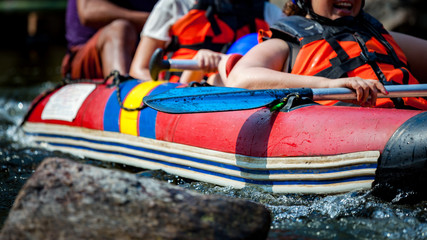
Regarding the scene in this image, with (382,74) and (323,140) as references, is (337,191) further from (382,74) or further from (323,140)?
(382,74)

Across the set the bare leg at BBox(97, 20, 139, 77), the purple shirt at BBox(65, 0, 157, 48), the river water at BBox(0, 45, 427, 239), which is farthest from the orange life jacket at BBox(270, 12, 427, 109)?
the purple shirt at BBox(65, 0, 157, 48)

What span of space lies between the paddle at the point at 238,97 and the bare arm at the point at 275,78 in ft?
0.14

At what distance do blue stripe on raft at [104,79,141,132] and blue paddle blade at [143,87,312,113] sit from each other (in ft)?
2.47

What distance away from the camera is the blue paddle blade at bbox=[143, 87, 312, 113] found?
7.43ft

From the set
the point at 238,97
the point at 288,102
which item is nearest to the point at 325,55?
the point at 288,102

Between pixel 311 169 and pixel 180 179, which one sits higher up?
pixel 311 169

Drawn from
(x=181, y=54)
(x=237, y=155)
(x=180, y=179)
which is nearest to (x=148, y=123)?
(x=180, y=179)

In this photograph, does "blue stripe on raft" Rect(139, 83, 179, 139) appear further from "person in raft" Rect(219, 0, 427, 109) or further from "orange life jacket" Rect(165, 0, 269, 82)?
"orange life jacket" Rect(165, 0, 269, 82)

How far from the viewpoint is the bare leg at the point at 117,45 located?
163 inches

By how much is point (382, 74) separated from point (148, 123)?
3.88ft

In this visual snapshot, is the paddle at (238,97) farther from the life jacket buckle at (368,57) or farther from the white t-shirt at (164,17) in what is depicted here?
the white t-shirt at (164,17)

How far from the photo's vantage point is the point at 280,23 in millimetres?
2691

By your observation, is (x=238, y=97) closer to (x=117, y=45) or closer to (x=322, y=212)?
(x=322, y=212)

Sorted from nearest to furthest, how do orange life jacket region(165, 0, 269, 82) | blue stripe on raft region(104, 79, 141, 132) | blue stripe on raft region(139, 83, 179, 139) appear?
blue stripe on raft region(139, 83, 179, 139), blue stripe on raft region(104, 79, 141, 132), orange life jacket region(165, 0, 269, 82)
